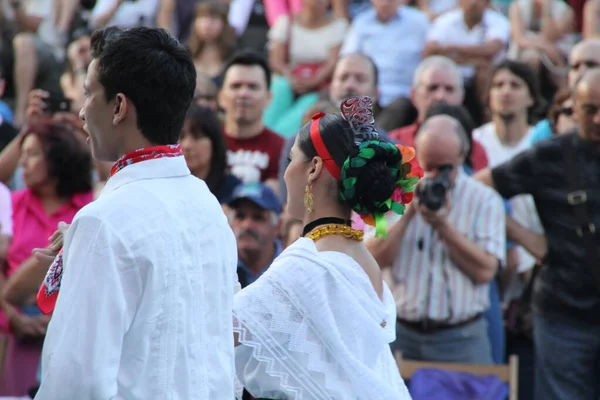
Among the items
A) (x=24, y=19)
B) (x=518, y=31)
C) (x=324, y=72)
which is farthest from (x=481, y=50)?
(x=24, y=19)

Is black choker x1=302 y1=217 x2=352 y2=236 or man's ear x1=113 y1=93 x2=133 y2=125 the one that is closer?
man's ear x1=113 y1=93 x2=133 y2=125

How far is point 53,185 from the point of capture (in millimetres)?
5816

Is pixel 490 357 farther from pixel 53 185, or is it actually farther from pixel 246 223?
pixel 53 185

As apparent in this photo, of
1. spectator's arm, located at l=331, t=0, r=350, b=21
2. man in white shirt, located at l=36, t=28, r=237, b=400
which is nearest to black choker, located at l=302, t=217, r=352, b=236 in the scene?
man in white shirt, located at l=36, t=28, r=237, b=400

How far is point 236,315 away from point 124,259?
0.96 metres

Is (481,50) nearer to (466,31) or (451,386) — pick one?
(466,31)

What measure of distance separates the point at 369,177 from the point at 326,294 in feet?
1.31

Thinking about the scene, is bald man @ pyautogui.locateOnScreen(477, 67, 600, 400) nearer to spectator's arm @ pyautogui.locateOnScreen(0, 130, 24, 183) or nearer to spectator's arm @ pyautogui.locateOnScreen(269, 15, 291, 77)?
spectator's arm @ pyautogui.locateOnScreen(0, 130, 24, 183)

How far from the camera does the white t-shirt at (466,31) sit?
8.45 metres

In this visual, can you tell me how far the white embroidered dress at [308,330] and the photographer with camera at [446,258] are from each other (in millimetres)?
2204

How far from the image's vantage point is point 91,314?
238 cm

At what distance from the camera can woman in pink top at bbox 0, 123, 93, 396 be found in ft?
18.5

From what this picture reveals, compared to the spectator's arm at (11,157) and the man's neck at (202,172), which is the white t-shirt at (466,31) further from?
the spectator's arm at (11,157)

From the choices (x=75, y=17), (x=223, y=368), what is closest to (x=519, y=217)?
(x=223, y=368)
